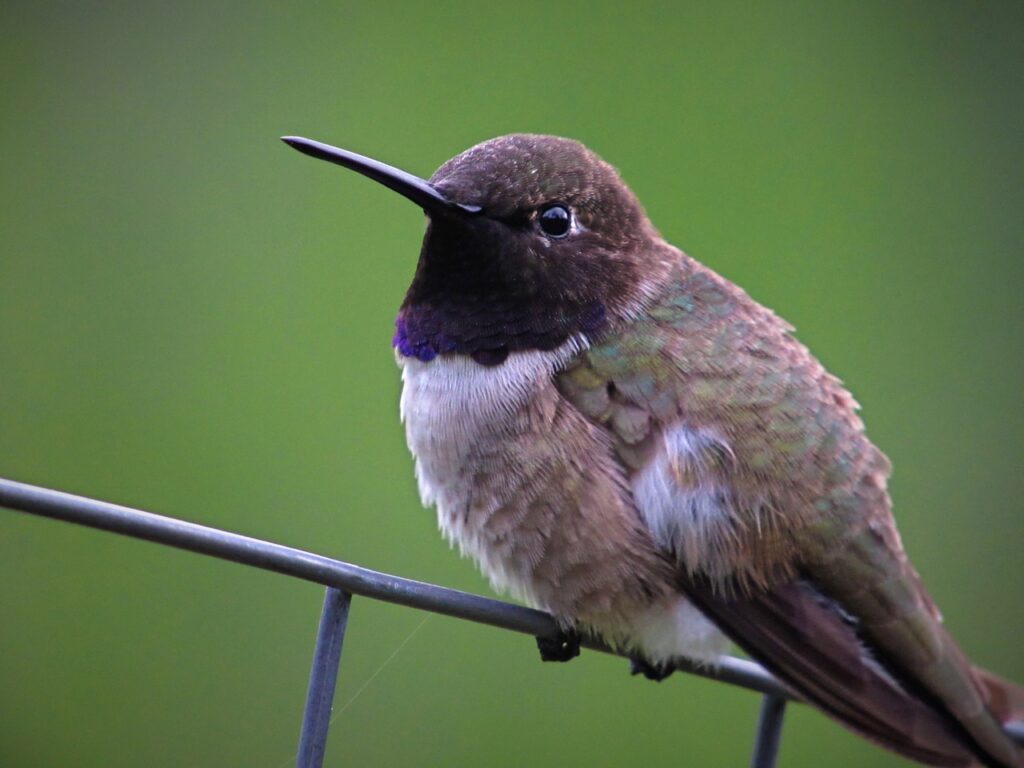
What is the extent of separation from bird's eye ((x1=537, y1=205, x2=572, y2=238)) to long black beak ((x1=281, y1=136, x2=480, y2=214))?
0.58 ft

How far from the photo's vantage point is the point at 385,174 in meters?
2.10

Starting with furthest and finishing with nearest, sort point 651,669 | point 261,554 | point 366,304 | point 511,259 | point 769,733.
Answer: point 366,304, point 651,669, point 511,259, point 769,733, point 261,554

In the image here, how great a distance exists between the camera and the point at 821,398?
2.19 meters

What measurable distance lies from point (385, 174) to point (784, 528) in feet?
2.81

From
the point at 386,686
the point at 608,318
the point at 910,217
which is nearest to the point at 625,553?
the point at 608,318

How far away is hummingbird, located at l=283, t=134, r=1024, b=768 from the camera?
2061 millimetres

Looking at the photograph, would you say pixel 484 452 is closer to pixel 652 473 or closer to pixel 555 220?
pixel 652 473

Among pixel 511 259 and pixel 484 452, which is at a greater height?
pixel 511 259

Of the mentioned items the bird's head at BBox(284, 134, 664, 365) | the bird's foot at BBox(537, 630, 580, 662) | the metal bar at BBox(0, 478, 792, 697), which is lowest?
the bird's foot at BBox(537, 630, 580, 662)

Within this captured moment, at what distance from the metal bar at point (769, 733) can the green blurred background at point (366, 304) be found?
1.27 metres

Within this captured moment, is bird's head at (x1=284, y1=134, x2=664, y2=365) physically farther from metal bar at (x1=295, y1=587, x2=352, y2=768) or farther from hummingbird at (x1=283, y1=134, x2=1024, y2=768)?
metal bar at (x1=295, y1=587, x2=352, y2=768)

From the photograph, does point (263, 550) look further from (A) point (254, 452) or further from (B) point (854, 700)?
(A) point (254, 452)

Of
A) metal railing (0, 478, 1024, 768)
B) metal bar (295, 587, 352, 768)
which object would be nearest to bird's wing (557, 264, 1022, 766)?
metal railing (0, 478, 1024, 768)

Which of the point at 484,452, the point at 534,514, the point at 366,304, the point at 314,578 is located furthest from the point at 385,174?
the point at 366,304
